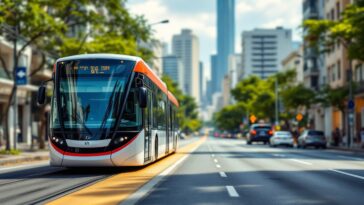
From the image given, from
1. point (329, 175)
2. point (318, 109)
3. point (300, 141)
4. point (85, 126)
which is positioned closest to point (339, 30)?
point (300, 141)

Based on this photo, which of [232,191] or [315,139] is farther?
[315,139]

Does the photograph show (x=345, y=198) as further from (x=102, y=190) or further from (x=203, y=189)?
(x=102, y=190)

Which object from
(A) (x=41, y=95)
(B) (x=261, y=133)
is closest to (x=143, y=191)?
(A) (x=41, y=95)

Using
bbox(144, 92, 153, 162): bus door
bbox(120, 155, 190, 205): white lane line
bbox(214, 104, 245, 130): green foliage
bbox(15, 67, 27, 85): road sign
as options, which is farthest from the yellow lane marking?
Answer: bbox(214, 104, 245, 130): green foliage

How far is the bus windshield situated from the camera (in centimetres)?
1536

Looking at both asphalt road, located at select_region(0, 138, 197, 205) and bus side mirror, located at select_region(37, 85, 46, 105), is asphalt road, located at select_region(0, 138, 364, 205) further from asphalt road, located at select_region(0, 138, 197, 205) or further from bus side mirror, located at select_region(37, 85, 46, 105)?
bus side mirror, located at select_region(37, 85, 46, 105)

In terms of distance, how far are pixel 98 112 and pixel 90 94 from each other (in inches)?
23.6

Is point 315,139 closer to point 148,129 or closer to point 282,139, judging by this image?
point 282,139

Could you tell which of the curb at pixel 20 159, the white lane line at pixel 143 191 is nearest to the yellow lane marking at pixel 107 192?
the white lane line at pixel 143 191

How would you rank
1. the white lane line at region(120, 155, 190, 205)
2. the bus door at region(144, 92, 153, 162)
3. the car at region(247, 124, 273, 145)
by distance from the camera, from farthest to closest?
the car at region(247, 124, 273, 145) → the bus door at region(144, 92, 153, 162) → the white lane line at region(120, 155, 190, 205)

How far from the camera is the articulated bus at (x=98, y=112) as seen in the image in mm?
15219

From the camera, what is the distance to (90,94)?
15.6 m

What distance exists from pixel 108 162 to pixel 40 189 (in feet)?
12.1

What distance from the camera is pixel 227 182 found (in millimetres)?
13016
